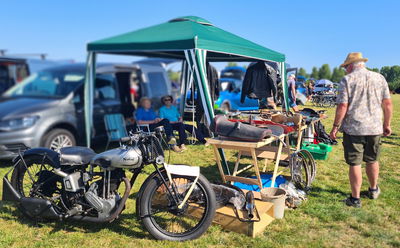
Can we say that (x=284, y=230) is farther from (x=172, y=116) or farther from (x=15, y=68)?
(x=15, y=68)

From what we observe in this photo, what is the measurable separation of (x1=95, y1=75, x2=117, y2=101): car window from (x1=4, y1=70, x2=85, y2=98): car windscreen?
39 centimetres

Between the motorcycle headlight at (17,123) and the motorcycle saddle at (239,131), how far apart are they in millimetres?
3333

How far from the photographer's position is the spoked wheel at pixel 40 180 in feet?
10.5

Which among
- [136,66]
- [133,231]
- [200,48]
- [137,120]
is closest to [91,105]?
[137,120]

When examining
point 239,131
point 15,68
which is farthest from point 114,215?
point 15,68

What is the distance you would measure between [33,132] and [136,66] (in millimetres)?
3155

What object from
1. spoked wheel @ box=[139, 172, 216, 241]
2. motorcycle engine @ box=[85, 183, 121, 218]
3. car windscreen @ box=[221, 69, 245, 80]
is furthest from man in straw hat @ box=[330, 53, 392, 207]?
car windscreen @ box=[221, 69, 245, 80]

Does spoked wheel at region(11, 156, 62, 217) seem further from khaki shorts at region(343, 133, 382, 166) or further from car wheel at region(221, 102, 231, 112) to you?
car wheel at region(221, 102, 231, 112)

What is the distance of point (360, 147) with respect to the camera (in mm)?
3572

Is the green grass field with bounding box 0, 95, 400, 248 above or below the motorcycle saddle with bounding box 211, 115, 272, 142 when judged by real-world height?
below

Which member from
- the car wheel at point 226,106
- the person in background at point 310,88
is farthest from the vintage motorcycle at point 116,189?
the car wheel at point 226,106

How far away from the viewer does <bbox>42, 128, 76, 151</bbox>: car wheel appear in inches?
212

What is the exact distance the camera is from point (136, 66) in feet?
25.1

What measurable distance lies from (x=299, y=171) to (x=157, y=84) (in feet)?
16.5
